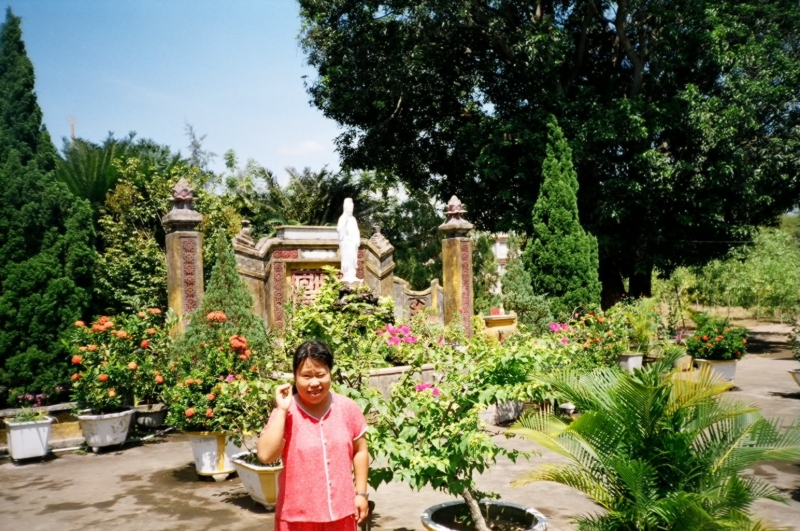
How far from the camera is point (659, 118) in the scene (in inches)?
654

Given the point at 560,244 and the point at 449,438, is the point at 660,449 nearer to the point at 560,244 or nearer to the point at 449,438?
the point at 449,438

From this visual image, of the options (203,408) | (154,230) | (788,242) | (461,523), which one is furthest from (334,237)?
(788,242)

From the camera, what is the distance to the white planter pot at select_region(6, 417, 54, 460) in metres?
8.09

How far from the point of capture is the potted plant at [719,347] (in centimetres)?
1255

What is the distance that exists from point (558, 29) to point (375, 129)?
20.1 ft

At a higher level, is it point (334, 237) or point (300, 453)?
point (334, 237)

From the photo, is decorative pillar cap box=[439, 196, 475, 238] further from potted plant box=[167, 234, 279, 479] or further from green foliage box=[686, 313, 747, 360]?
potted plant box=[167, 234, 279, 479]

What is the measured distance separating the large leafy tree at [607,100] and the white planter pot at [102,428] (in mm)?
11489

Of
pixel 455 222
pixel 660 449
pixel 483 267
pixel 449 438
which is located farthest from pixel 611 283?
pixel 449 438

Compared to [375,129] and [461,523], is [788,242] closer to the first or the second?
[375,129]

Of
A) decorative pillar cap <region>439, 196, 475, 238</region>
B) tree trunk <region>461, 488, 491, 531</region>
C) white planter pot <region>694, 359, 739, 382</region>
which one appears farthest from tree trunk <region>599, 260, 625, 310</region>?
tree trunk <region>461, 488, 491, 531</region>

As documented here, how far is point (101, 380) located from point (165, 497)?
8.41ft

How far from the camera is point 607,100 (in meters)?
17.8

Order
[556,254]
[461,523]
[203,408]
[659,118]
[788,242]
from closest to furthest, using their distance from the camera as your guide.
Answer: [461,523] < [203,408] < [556,254] < [659,118] < [788,242]
